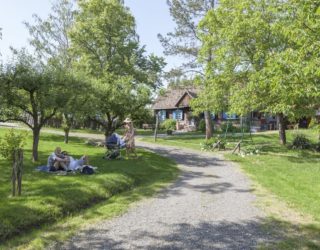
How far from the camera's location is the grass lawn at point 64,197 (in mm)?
8617

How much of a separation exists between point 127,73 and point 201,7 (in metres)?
9.58

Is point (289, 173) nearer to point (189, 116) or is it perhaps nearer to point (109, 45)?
point (109, 45)

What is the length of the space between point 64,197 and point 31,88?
8.17 metres

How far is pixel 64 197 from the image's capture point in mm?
10930

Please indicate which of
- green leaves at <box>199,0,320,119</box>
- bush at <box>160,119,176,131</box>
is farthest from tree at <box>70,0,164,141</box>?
bush at <box>160,119,176,131</box>

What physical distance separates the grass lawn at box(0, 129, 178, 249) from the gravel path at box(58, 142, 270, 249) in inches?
25.8

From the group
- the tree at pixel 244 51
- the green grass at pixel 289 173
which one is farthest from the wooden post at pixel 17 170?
the tree at pixel 244 51

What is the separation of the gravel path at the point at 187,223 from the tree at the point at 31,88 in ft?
25.5

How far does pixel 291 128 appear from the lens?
44.7 meters

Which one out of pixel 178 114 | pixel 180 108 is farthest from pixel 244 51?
pixel 178 114

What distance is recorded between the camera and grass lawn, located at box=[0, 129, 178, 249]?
8.62 m

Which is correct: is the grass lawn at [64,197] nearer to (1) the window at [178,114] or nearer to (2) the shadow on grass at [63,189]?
(2) the shadow on grass at [63,189]

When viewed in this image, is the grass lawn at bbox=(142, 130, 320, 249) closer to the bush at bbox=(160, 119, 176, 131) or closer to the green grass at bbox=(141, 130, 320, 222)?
the green grass at bbox=(141, 130, 320, 222)

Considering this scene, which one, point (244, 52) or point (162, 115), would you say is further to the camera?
point (162, 115)
